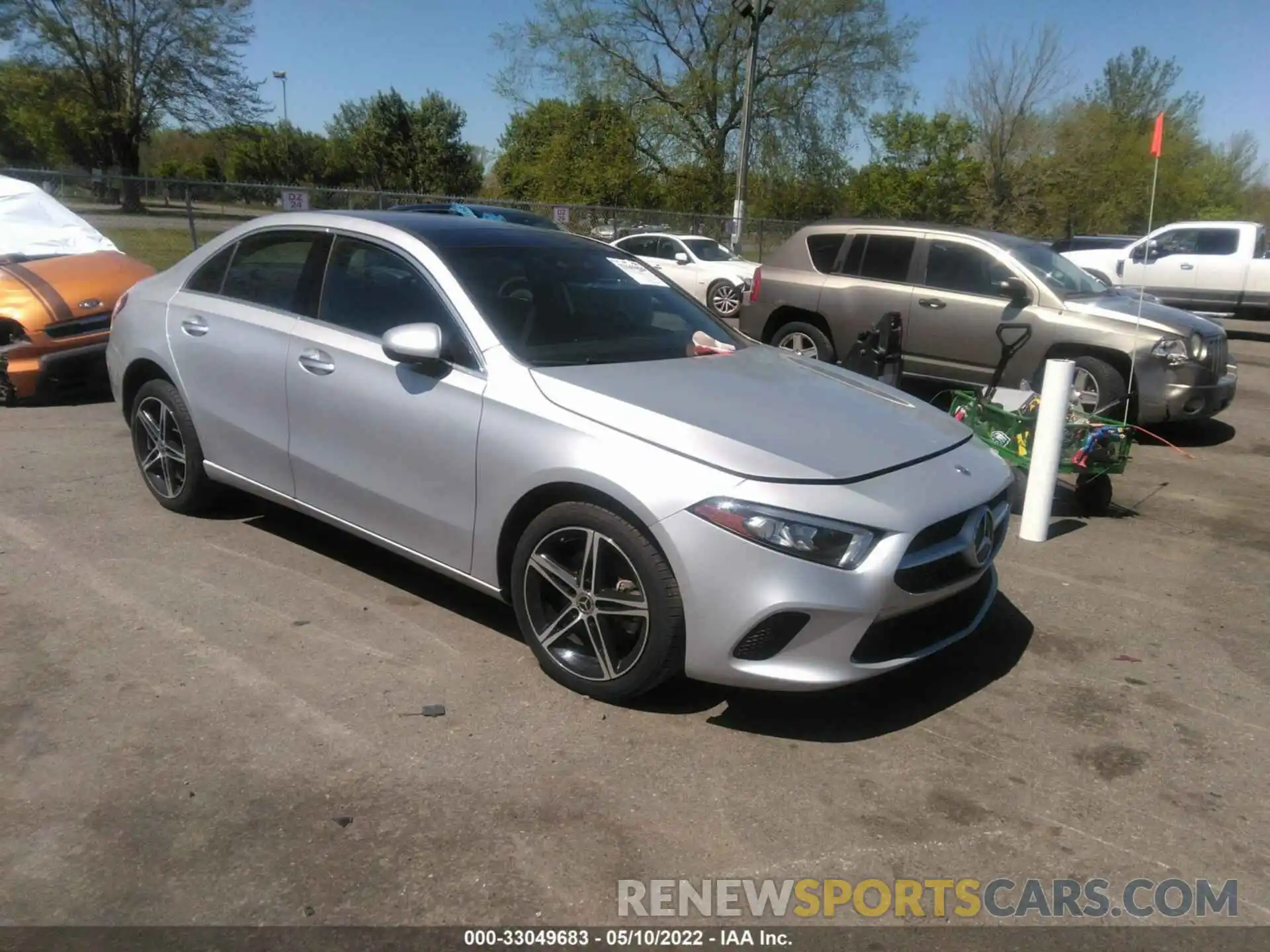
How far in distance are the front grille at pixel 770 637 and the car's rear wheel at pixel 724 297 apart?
1553 cm

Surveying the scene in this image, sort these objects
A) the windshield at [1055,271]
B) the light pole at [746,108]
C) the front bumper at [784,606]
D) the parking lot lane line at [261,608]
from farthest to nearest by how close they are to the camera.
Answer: the light pole at [746,108] < the windshield at [1055,271] < the parking lot lane line at [261,608] < the front bumper at [784,606]

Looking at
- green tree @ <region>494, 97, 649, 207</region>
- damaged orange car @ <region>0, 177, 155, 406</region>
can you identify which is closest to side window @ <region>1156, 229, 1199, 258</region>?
damaged orange car @ <region>0, 177, 155, 406</region>

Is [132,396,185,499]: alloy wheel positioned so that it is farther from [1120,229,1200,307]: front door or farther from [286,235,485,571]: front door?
[1120,229,1200,307]: front door

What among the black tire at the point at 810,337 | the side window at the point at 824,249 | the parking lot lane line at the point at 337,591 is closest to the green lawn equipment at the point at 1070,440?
the black tire at the point at 810,337

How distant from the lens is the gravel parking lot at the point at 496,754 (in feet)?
9.19

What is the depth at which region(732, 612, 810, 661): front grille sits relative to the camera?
10.7 feet

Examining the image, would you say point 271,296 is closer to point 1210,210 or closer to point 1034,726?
point 1034,726

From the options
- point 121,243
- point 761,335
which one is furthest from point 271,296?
point 121,243

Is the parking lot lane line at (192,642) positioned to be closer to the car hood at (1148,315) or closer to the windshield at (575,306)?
the windshield at (575,306)

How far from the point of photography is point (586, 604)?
3613 mm

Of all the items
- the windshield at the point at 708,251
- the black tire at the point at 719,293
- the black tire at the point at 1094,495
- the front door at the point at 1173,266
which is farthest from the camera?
the windshield at the point at 708,251

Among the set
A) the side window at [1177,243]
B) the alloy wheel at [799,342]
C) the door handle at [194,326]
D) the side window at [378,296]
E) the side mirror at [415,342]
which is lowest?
the alloy wheel at [799,342]

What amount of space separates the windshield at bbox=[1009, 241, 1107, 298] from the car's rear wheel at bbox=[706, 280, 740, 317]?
936 cm

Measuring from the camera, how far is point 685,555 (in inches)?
130
